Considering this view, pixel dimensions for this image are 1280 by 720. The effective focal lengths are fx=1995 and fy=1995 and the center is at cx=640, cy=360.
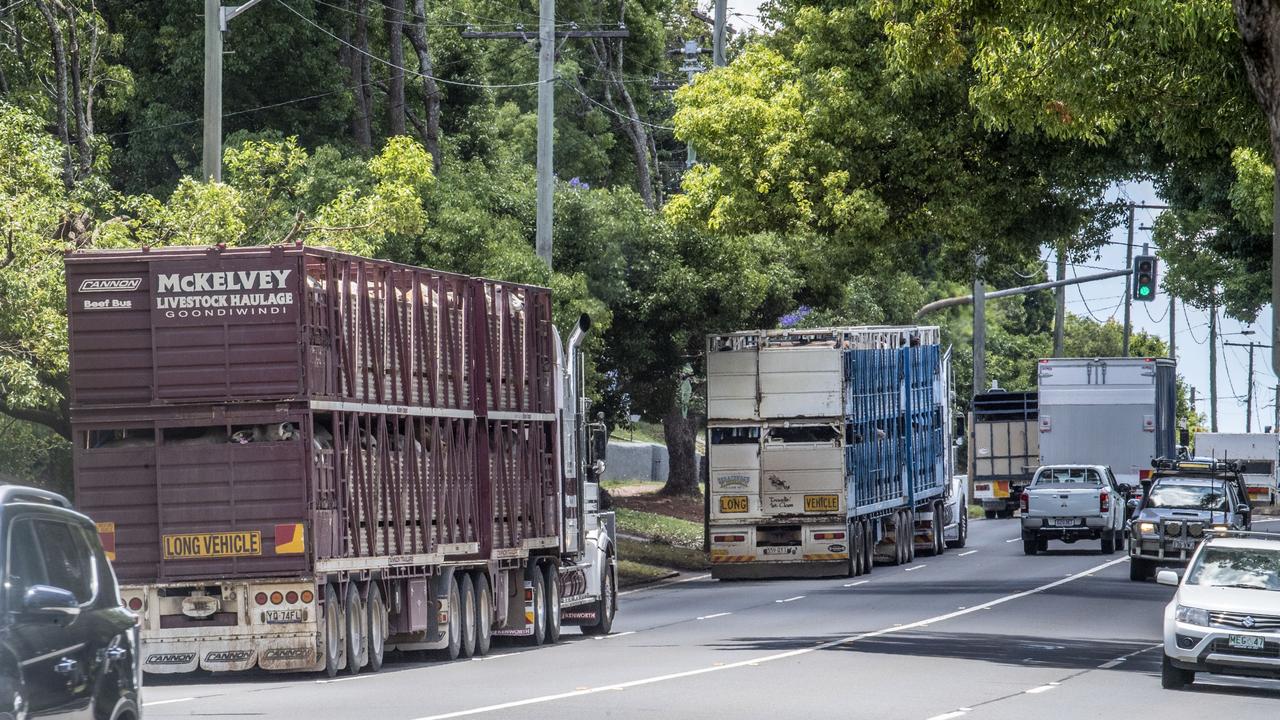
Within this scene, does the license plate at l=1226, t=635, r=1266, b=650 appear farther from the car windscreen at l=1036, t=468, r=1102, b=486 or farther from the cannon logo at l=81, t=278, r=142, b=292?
the car windscreen at l=1036, t=468, r=1102, b=486

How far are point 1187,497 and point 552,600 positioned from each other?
14.9m

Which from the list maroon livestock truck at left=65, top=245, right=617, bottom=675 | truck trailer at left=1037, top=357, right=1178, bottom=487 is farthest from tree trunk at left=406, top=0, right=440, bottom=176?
maroon livestock truck at left=65, top=245, right=617, bottom=675

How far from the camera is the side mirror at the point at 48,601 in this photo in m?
8.56

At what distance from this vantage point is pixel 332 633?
19.4m

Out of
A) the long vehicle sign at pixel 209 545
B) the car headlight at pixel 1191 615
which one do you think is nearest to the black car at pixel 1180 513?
the car headlight at pixel 1191 615

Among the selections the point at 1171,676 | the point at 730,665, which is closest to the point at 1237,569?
the point at 1171,676

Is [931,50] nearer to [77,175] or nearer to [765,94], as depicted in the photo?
[765,94]

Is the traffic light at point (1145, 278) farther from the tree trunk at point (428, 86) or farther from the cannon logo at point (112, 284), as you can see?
the cannon logo at point (112, 284)

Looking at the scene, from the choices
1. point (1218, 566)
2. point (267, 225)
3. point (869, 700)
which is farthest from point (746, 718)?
point (267, 225)

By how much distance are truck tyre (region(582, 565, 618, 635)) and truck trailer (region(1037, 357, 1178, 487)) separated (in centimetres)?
2243

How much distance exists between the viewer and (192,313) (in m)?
19.4

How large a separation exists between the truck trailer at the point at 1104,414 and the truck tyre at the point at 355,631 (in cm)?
2960

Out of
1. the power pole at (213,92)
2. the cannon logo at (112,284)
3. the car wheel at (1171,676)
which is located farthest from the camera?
the power pole at (213,92)

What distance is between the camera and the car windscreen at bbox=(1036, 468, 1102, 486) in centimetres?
4312
